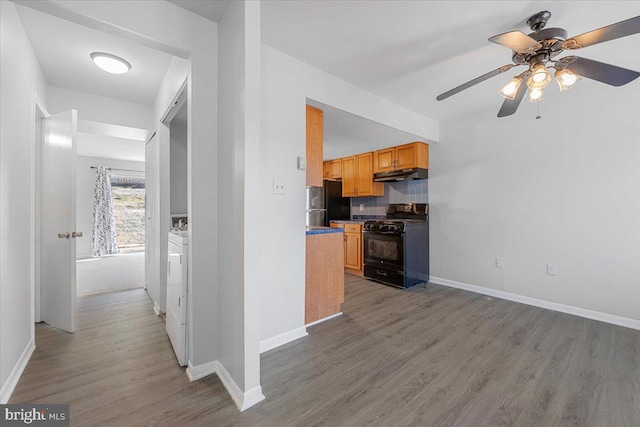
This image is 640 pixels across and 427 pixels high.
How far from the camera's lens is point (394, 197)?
481 centimetres

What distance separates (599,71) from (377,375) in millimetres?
2513

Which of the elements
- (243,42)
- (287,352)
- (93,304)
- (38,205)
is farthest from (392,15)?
(93,304)

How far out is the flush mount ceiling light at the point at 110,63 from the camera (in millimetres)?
2283

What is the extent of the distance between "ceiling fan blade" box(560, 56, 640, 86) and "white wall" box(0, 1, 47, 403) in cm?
361

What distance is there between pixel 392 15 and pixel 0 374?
11.0 ft

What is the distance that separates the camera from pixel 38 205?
104 inches

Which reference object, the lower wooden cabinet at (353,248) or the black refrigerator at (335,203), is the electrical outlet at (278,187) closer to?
the lower wooden cabinet at (353,248)

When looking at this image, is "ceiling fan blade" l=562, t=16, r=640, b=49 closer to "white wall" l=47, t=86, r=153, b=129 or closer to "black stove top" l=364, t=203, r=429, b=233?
"black stove top" l=364, t=203, r=429, b=233

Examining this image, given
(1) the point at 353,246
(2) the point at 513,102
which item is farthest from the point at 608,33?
(1) the point at 353,246

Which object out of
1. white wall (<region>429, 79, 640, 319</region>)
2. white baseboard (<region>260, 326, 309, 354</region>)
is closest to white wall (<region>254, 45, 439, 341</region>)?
white baseboard (<region>260, 326, 309, 354</region>)

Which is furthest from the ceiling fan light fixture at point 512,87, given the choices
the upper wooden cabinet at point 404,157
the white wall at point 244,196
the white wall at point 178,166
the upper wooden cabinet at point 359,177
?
the white wall at point 178,166

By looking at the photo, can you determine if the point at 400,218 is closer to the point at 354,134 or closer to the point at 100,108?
the point at 354,134

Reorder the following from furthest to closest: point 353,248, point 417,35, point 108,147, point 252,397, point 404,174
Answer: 1. point 108,147
2. point 353,248
3. point 404,174
4. point 417,35
5. point 252,397

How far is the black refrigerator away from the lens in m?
5.36
